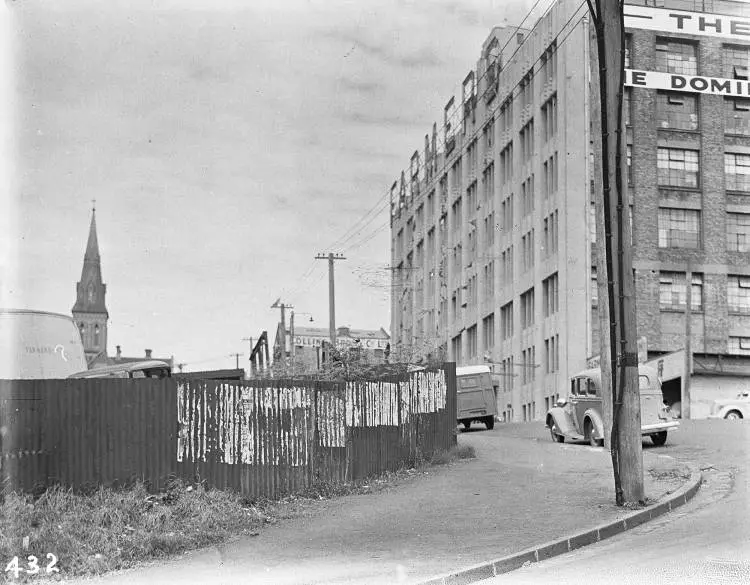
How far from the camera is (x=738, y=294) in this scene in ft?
195

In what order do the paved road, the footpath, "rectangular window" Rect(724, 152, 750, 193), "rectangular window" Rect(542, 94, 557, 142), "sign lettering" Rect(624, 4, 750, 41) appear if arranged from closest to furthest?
the paved road
the footpath
"sign lettering" Rect(624, 4, 750, 41)
"rectangular window" Rect(724, 152, 750, 193)
"rectangular window" Rect(542, 94, 557, 142)

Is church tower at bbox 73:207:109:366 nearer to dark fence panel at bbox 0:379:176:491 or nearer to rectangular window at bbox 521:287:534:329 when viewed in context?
rectangular window at bbox 521:287:534:329

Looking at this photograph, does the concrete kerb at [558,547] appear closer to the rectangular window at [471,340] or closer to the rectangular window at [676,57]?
the rectangular window at [676,57]

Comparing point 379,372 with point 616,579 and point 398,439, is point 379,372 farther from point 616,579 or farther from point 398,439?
point 616,579

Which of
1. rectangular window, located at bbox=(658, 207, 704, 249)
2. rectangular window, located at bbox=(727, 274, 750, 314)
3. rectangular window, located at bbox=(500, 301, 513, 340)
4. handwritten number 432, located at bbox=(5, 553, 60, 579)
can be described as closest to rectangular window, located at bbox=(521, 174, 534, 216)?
rectangular window, located at bbox=(500, 301, 513, 340)

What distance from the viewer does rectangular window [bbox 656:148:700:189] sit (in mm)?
59531

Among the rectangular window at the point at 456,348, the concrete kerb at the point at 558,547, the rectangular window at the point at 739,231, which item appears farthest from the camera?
the rectangular window at the point at 456,348

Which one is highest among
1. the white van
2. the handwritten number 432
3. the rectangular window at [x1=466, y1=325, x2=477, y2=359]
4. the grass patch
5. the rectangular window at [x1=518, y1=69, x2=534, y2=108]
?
the rectangular window at [x1=518, y1=69, x2=534, y2=108]

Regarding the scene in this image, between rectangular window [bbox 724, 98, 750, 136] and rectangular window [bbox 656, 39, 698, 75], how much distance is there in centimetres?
284

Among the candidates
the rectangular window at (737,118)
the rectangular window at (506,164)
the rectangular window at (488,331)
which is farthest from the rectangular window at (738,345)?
the rectangular window at (506,164)

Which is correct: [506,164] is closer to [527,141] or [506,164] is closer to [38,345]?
[527,141]

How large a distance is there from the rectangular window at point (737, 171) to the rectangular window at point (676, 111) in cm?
278

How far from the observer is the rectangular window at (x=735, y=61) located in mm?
59656

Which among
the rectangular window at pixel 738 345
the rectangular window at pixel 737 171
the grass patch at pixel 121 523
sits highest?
the rectangular window at pixel 737 171
